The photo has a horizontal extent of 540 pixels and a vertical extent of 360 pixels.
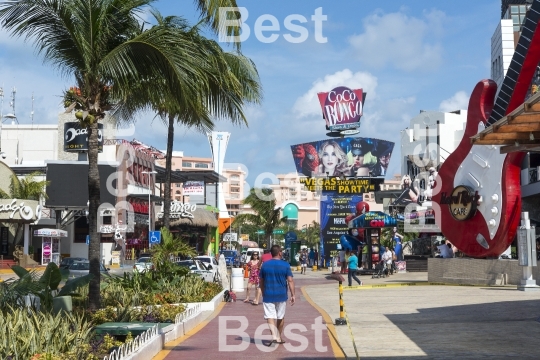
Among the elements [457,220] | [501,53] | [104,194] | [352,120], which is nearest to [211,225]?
[104,194]

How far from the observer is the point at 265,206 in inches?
3034

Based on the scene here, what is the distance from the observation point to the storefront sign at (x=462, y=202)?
91.2ft

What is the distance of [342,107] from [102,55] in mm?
53157

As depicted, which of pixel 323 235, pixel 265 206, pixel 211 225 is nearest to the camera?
pixel 323 235

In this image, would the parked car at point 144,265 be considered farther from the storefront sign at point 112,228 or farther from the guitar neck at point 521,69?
the storefront sign at point 112,228

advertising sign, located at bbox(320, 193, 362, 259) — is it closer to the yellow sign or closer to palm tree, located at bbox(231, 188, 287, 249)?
the yellow sign

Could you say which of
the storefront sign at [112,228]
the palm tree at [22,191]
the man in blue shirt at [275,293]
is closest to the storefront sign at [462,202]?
the man in blue shirt at [275,293]

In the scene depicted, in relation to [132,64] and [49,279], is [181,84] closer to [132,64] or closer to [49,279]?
[132,64]

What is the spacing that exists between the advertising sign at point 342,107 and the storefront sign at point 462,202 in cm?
3635

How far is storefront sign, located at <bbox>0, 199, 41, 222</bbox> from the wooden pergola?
153ft

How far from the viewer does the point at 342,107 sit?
6600cm

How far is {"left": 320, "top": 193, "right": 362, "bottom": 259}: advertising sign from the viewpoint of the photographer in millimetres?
61812

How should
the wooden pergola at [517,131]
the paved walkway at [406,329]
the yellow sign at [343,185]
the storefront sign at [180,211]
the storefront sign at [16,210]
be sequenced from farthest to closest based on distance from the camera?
the storefront sign at [180,211] < the yellow sign at [343,185] < the storefront sign at [16,210] < the paved walkway at [406,329] < the wooden pergola at [517,131]

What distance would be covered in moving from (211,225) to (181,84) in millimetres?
60000
